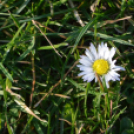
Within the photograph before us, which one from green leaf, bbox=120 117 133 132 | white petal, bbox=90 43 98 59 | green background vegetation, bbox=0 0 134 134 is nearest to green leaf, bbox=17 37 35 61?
green background vegetation, bbox=0 0 134 134

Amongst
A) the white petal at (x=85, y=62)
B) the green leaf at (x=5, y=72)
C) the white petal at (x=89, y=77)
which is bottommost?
the white petal at (x=89, y=77)

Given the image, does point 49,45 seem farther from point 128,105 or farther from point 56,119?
point 128,105

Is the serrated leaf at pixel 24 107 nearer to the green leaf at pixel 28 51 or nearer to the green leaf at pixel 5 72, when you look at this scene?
the green leaf at pixel 5 72

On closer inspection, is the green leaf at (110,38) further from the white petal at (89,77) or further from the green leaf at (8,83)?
the green leaf at (8,83)

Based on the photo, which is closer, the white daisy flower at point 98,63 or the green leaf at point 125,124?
the white daisy flower at point 98,63

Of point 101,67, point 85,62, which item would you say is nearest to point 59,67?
point 85,62

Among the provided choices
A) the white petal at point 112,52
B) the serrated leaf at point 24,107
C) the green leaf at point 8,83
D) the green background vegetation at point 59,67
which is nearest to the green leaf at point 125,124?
the green background vegetation at point 59,67

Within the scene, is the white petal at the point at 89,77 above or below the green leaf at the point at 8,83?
below

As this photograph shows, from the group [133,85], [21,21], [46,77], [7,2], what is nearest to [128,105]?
[133,85]
